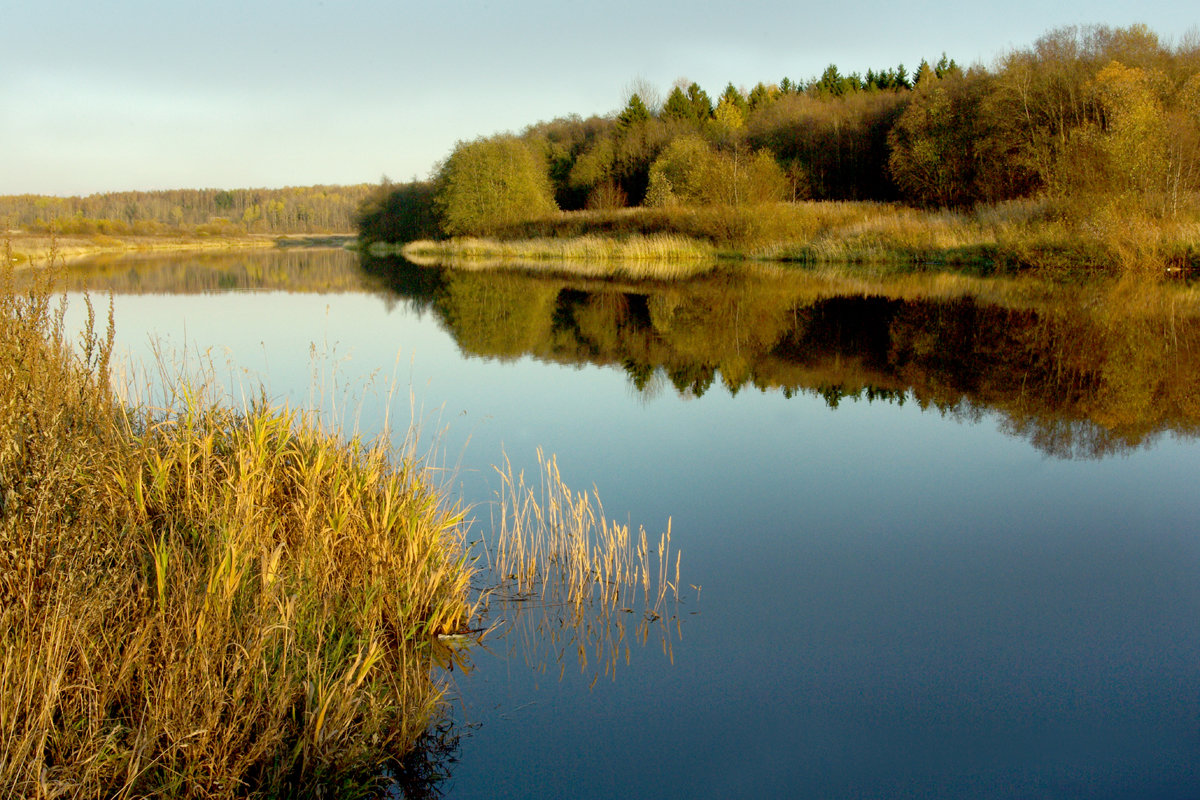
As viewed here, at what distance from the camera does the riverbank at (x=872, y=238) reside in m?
20.4

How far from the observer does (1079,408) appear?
27.0 feet

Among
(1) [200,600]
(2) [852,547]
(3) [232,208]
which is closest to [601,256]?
(2) [852,547]

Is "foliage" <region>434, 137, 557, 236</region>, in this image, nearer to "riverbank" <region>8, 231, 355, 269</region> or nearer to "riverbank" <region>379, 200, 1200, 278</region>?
"riverbank" <region>379, 200, 1200, 278</region>

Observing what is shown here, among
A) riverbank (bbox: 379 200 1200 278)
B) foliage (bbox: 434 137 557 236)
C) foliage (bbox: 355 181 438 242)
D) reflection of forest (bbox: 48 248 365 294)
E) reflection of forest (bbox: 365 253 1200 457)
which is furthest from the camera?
foliage (bbox: 355 181 438 242)

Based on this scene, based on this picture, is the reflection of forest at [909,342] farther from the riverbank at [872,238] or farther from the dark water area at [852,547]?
the riverbank at [872,238]

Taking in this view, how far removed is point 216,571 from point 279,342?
32.4 feet

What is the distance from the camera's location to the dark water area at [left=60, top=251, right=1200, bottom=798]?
3115mm

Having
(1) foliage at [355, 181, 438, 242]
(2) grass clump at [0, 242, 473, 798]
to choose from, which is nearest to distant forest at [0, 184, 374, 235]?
(1) foliage at [355, 181, 438, 242]

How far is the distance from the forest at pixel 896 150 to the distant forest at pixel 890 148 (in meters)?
0.07

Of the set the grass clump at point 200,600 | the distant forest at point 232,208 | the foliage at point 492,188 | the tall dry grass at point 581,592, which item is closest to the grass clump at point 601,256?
the foliage at point 492,188

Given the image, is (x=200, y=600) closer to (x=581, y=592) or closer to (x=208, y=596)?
(x=208, y=596)

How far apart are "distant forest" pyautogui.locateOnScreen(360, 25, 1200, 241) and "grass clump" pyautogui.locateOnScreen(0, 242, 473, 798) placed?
73.9 ft

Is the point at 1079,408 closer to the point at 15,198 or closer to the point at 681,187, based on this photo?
the point at 681,187

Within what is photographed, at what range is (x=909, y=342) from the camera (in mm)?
12383
